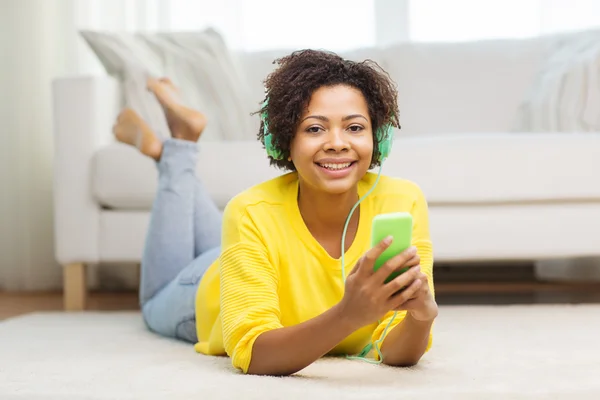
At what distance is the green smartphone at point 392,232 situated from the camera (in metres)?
0.94

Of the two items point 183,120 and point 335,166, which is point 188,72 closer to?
point 183,120

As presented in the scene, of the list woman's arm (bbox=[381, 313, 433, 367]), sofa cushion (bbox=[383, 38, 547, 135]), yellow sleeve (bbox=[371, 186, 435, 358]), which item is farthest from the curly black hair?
sofa cushion (bbox=[383, 38, 547, 135])

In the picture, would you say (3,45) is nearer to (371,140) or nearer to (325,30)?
(325,30)

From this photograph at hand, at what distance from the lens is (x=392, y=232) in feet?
3.10

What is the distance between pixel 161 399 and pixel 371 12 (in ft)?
8.43

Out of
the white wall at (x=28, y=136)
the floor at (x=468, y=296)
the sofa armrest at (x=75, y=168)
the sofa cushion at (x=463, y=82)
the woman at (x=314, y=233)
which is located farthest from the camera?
the white wall at (x=28, y=136)

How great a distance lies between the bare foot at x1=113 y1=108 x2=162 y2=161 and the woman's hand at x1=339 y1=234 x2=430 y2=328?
0.90m

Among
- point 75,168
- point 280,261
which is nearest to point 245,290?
point 280,261

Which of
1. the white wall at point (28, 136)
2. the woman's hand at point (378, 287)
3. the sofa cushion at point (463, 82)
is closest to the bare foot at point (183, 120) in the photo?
the woman's hand at point (378, 287)

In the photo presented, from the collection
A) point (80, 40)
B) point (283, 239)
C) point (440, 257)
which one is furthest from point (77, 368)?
point (80, 40)

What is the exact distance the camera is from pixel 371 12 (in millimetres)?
3295

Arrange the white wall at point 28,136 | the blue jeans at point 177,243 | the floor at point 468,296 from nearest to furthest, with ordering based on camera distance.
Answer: the blue jeans at point 177,243, the floor at point 468,296, the white wall at point 28,136

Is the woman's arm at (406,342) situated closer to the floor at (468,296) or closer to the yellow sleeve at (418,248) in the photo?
the yellow sleeve at (418,248)

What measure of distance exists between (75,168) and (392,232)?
58.3 inches
